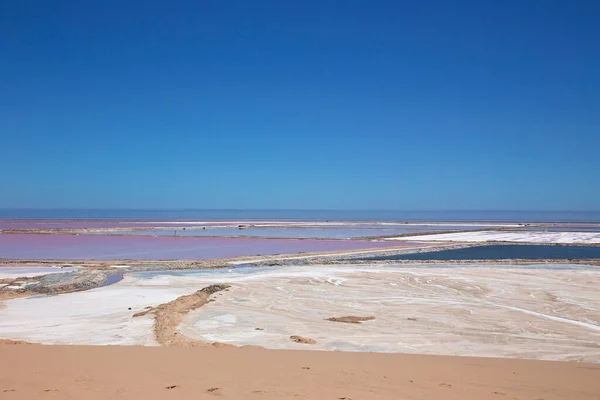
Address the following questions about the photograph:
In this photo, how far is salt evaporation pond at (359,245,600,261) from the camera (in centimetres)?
2845

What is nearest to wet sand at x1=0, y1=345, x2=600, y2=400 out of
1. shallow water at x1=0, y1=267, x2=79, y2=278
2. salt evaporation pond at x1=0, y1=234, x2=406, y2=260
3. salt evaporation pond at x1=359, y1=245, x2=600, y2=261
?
shallow water at x1=0, y1=267, x2=79, y2=278

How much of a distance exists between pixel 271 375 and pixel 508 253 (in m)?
28.0

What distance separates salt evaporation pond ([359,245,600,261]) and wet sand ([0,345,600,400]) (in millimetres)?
20137

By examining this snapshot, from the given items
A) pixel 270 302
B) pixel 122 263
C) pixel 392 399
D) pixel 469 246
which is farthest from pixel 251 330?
pixel 469 246

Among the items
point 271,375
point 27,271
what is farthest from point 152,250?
point 271,375

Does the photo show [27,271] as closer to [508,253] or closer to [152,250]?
[152,250]

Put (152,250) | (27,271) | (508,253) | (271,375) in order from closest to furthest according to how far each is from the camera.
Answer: (271,375) → (27,271) → (508,253) → (152,250)

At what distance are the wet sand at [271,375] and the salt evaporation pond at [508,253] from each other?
20.1 meters

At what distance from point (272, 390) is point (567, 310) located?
34.9ft

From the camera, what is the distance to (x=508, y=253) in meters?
31.0

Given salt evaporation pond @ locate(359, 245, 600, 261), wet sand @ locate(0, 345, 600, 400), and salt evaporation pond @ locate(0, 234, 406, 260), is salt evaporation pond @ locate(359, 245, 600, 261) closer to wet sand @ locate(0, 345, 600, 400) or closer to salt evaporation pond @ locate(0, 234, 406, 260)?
salt evaporation pond @ locate(0, 234, 406, 260)

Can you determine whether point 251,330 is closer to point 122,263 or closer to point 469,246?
point 122,263

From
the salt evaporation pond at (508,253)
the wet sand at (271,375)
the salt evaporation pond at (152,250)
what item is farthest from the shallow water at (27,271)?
the salt evaporation pond at (508,253)

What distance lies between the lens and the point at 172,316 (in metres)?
11.9
